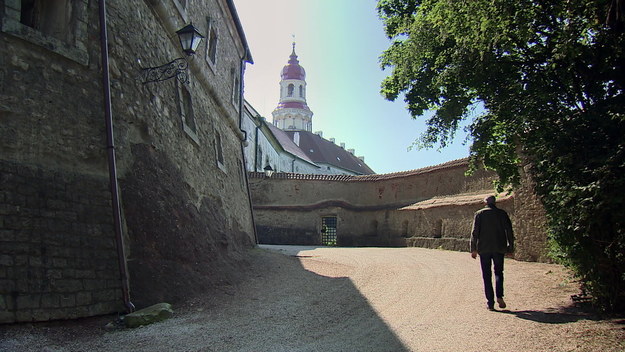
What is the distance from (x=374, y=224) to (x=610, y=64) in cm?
1763

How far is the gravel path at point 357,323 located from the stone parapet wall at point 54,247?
9.2 inches

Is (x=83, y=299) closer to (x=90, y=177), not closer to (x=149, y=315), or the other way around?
(x=149, y=315)

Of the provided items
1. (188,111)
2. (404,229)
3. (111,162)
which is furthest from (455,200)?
(111,162)

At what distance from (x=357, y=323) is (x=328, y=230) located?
19235 mm

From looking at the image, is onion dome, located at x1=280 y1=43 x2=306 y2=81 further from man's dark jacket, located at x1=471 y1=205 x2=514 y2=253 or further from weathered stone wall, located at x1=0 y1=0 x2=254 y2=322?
man's dark jacket, located at x1=471 y1=205 x2=514 y2=253

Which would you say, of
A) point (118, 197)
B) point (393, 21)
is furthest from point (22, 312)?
point (393, 21)

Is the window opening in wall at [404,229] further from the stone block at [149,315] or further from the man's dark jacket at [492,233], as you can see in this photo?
the stone block at [149,315]

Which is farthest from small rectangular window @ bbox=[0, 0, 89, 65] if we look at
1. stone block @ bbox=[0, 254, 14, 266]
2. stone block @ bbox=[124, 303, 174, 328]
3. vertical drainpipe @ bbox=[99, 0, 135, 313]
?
stone block @ bbox=[124, 303, 174, 328]

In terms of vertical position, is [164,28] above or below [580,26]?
above

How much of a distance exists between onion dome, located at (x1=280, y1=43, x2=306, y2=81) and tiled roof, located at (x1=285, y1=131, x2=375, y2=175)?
11618 mm

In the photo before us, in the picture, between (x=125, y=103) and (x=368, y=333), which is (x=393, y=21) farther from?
(x=368, y=333)

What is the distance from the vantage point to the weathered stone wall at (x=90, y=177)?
482 cm

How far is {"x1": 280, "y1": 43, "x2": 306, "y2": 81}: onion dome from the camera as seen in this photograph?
64.3 meters

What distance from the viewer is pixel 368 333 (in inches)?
194
